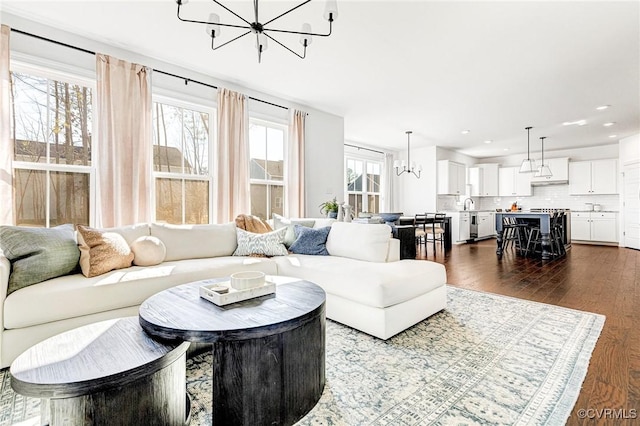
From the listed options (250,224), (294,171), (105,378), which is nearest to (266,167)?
(294,171)

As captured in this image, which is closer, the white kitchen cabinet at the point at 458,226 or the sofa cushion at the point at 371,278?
the sofa cushion at the point at 371,278

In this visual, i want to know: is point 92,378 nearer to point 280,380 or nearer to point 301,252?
point 280,380

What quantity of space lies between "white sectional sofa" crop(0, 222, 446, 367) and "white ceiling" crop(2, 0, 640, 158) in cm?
193

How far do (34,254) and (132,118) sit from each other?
1.73 m

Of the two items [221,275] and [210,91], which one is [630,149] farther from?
[221,275]

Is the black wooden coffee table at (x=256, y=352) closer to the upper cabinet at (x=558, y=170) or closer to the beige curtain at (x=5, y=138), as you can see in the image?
the beige curtain at (x=5, y=138)

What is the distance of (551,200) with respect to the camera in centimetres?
908

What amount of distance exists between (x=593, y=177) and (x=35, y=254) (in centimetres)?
1117

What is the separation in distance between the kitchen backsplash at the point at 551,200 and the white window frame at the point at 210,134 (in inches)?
258

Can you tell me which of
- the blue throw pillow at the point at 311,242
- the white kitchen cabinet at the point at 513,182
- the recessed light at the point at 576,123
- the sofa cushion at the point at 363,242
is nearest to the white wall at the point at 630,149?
the recessed light at the point at 576,123

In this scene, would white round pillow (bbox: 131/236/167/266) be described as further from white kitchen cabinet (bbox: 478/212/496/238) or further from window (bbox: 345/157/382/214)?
white kitchen cabinet (bbox: 478/212/496/238)

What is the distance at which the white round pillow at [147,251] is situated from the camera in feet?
8.65

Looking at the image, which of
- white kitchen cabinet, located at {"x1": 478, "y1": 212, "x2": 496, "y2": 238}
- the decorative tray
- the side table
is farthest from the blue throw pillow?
white kitchen cabinet, located at {"x1": 478, "y1": 212, "x2": 496, "y2": 238}

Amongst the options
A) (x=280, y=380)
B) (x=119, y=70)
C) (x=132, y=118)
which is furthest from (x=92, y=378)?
(x=119, y=70)
